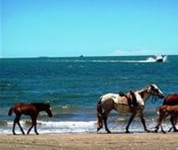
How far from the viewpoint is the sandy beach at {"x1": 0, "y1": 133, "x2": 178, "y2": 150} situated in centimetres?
1425

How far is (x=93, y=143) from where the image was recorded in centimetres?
1516

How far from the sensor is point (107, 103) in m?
19.0

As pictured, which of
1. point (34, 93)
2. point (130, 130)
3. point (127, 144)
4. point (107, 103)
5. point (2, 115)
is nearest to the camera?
point (127, 144)

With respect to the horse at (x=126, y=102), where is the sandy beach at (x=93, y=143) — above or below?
below

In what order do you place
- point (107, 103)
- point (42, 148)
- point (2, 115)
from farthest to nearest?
1. point (2, 115)
2. point (107, 103)
3. point (42, 148)

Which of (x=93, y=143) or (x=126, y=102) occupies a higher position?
(x=126, y=102)

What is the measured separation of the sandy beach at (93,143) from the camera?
46.8ft

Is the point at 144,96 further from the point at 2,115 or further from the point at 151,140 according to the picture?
the point at 2,115

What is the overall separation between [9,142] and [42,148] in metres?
1.56

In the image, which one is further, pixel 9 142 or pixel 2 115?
pixel 2 115

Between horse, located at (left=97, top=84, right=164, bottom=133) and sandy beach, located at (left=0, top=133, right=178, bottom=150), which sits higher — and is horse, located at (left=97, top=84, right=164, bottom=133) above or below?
above

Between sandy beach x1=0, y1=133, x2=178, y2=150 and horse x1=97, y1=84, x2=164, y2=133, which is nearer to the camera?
sandy beach x1=0, y1=133, x2=178, y2=150

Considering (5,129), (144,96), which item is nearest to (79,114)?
(5,129)

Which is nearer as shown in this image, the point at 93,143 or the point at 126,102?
the point at 93,143
